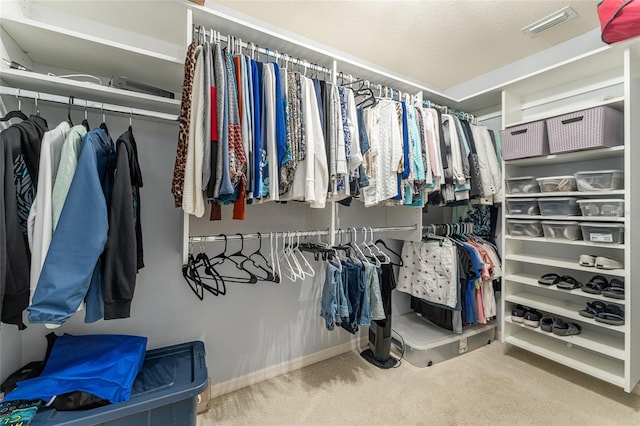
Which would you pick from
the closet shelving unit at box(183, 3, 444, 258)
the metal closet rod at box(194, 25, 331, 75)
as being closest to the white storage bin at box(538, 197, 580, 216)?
the closet shelving unit at box(183, 3, 444, 258)

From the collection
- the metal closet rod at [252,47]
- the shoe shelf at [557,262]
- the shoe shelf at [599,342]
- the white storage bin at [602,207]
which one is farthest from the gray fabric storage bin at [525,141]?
the metal closet rod at [252,47]

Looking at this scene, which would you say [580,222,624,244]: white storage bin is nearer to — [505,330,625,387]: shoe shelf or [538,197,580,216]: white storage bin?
[538,197,580,216]: white storage bin

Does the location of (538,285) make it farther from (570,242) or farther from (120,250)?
(120,250)

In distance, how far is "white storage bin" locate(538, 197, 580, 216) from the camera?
1.87 m

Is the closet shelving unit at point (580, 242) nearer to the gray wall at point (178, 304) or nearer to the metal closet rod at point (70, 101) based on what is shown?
the gray wall at point (178, 304)

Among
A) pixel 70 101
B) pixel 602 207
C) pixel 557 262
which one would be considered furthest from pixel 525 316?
pixel 70 101

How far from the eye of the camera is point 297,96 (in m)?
1.41

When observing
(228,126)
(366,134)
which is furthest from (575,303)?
(228,126)

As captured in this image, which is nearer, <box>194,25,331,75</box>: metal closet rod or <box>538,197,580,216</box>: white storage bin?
<box>194,25,331,75</box>: metal closet rod

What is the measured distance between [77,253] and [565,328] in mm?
2847

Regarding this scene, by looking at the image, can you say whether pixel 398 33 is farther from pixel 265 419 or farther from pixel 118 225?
pixel 265 419

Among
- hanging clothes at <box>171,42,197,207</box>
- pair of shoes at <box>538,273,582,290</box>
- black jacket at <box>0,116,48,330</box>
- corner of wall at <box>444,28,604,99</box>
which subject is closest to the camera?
black jacket at <box>0,116,48,330</box>

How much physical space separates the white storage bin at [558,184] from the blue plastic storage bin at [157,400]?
2.51 metres

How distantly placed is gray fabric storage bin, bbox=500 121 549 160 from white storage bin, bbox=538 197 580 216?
35 cm
